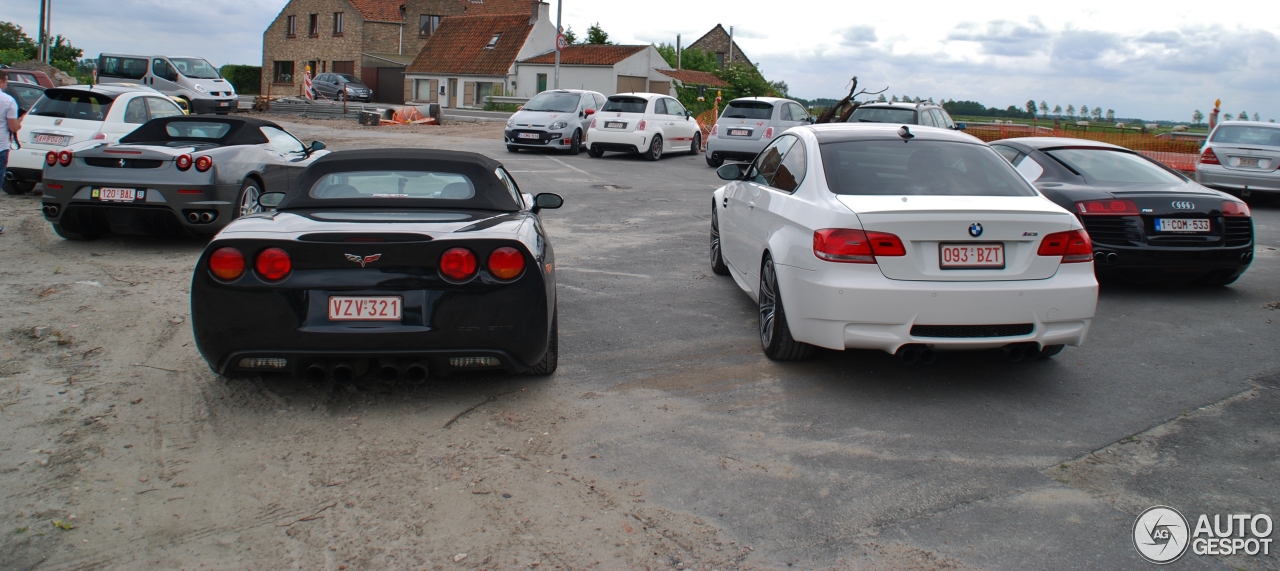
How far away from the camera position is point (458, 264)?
4.71m

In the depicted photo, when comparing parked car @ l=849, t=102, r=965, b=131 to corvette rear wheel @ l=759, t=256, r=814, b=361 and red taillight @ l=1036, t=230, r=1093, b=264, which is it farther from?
red taillight @ l=1036, t=230, r=1093, b=264

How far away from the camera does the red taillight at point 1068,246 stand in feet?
17.1

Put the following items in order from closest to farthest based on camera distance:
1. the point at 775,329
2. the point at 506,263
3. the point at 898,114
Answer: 1. the point at 506,263
2. the point at 775,329
3. the point at 898,114

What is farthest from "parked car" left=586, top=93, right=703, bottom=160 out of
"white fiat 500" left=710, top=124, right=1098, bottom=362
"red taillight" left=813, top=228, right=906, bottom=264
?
"red taillight" left=813, top=228, right=906, bottom=264

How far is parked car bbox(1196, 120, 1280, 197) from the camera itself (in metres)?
15.7

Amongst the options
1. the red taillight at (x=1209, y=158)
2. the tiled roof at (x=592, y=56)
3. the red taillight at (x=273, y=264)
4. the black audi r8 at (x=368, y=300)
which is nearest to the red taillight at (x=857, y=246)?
the black audi r8 at (x=368, y=300)

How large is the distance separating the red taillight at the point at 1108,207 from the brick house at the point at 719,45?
73.3m

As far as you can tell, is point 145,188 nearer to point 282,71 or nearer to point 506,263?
→ point 506,263

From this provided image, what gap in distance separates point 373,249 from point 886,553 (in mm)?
2666

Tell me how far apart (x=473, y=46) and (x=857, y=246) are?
57228 mm

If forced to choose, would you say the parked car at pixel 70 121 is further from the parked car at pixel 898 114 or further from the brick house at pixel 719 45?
the brick house at pixel 719 45

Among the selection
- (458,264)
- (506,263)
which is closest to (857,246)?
(506,263)

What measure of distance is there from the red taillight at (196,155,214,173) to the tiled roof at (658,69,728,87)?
4810 centimetres

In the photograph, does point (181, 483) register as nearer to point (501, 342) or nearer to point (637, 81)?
point (501, 342)
